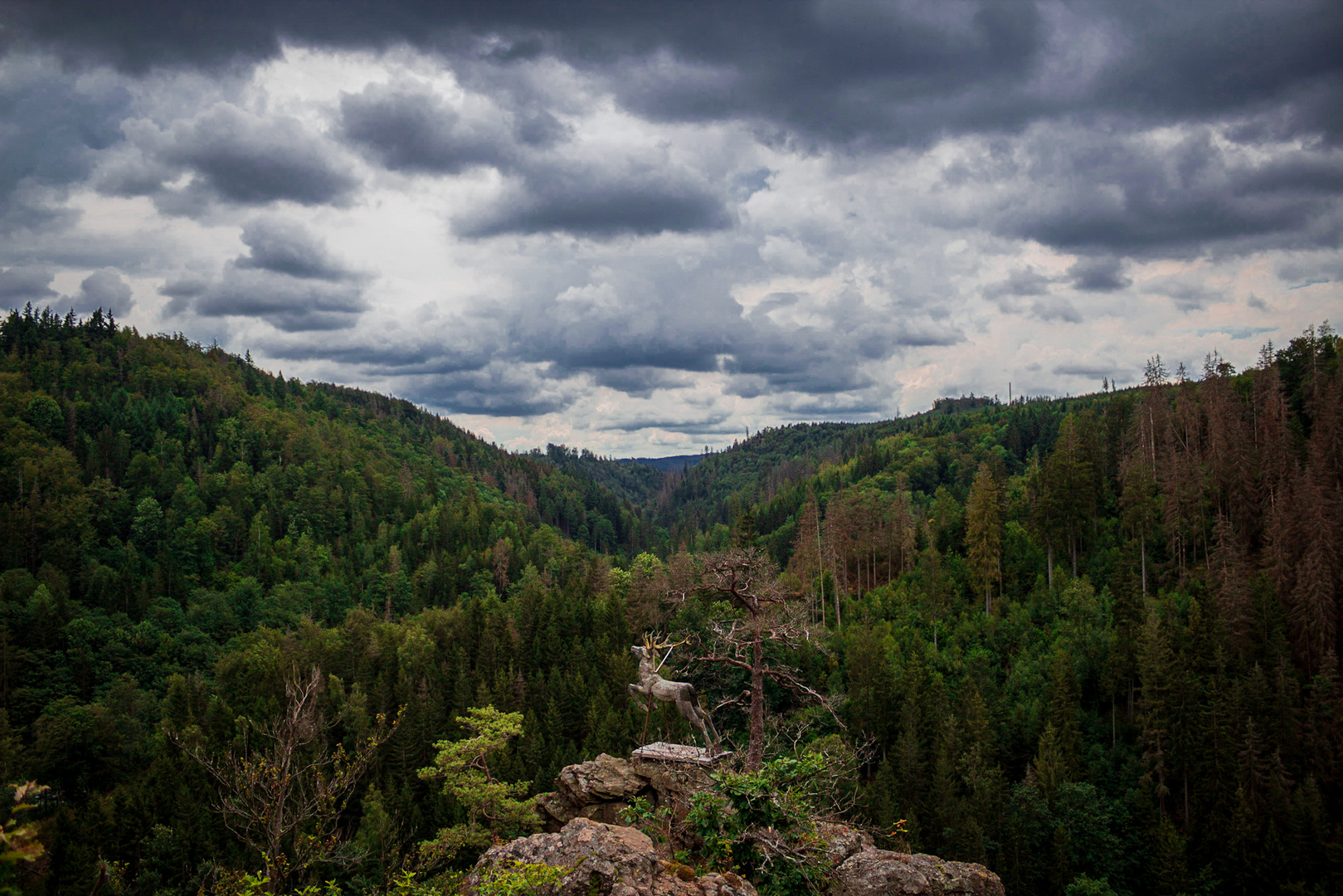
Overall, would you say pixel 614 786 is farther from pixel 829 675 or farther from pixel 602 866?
pixel 829 675

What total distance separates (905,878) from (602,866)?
6466 mm

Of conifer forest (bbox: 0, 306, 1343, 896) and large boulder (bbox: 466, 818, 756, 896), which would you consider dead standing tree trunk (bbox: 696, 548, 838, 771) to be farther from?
large boulder (bbox: 466, 818, 756, 896)

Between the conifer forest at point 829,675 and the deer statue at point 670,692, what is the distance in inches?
61.0

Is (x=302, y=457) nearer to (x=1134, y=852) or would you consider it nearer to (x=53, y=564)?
(x=53, y=564)

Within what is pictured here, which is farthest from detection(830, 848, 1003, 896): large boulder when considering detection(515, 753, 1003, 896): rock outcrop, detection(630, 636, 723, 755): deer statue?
detection(630, 636, 723, 755): deer statue

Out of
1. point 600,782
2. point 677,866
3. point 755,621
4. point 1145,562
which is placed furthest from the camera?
point 1145,562

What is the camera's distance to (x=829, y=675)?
60.2 m

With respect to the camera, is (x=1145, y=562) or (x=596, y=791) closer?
(x=596, y=791)

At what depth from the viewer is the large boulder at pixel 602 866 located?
1153 centimetres

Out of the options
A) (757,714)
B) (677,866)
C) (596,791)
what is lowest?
(596,791)

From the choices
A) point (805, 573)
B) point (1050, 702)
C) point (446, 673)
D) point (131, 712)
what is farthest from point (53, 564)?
point (1050, 702)

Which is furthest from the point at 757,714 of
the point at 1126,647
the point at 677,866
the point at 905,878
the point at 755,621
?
the point at 1126,647

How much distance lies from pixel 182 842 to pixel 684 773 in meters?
45.1

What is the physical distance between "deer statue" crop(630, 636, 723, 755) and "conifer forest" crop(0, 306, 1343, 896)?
61.0 inches
